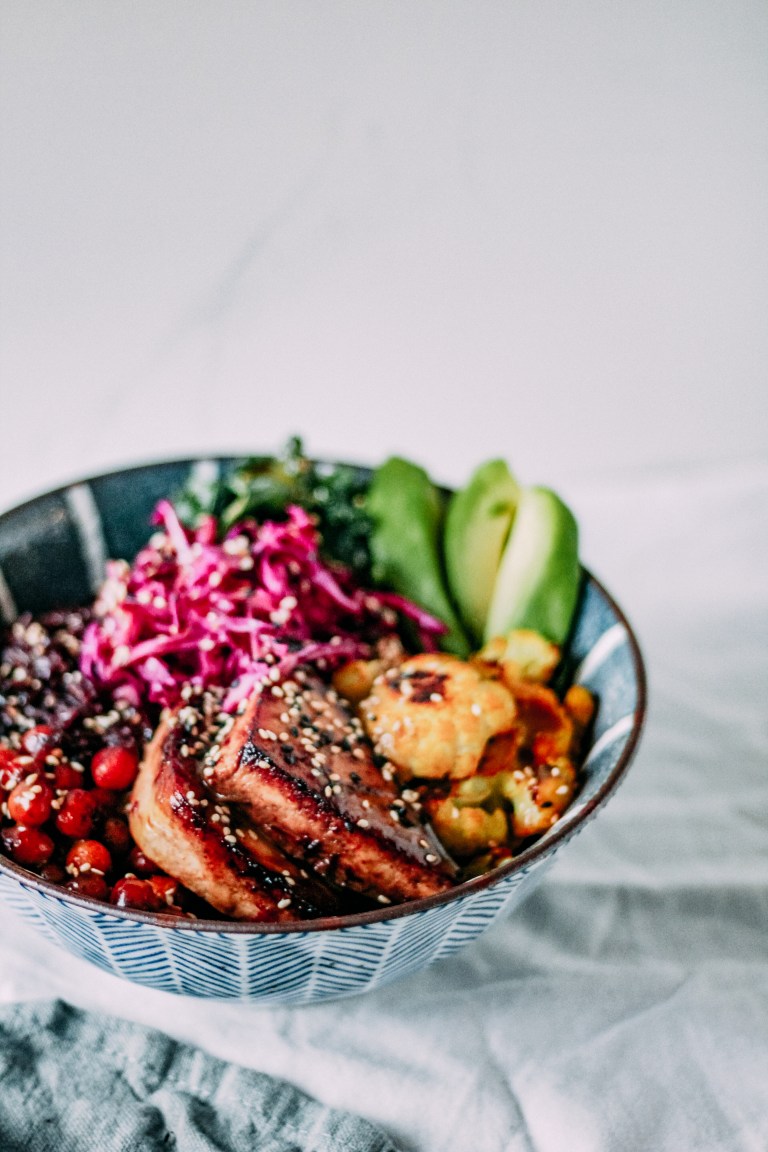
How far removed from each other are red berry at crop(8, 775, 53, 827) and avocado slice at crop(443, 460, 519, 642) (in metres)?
1.22

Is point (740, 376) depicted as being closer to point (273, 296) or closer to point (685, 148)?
point (685, 148)

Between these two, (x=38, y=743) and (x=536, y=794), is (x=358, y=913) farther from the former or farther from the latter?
(x=38, y=743)

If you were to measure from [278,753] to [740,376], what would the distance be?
2522mm

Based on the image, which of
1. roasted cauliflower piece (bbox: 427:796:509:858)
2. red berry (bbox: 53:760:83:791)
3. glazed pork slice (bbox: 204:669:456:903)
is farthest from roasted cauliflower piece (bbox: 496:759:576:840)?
red berry (bbox: 53:760:83:791)

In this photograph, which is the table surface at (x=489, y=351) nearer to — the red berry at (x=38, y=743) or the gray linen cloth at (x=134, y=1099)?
the gray linen cloth at (x=134, y=1099)

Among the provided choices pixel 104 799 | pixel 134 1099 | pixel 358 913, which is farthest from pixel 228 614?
pixel 134 1099

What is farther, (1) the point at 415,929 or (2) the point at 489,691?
(2) the point at 489,691

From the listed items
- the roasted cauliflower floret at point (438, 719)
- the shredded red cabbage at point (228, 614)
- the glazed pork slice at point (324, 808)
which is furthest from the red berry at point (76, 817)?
the roasted cauliflower floret at point (438, 719)

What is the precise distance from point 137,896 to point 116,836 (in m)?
0.20

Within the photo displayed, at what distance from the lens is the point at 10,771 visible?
2.09 meters

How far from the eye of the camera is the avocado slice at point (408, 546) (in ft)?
9.07

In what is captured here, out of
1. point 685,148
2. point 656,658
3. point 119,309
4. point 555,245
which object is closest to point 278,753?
point 656,658

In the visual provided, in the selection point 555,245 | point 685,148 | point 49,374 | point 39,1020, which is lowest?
point 39,1020

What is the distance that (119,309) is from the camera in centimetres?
326
